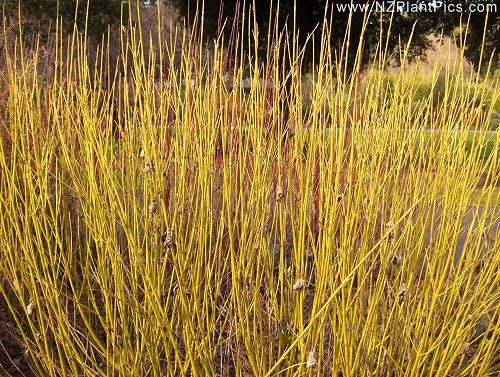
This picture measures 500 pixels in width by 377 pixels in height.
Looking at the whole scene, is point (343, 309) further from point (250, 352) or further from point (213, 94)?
point (213, 94)

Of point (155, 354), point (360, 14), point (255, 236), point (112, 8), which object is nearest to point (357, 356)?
point (255, 236)

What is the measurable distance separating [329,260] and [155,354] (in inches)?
19.7

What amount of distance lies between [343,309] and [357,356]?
16cm

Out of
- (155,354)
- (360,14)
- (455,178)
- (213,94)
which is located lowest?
(155,354)

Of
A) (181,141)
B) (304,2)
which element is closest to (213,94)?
(181,141)

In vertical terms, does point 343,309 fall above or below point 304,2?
below

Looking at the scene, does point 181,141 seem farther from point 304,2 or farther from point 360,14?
point 360,14

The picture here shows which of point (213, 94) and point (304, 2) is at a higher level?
point (304, 2)

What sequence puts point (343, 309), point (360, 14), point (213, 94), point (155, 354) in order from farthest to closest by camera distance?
point (360, 14)
point (213, 94)
point (155, 354)
point (343, 309)

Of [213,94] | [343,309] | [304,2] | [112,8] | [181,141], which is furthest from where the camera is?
[112,8]

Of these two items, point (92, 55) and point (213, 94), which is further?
point (92, 55)

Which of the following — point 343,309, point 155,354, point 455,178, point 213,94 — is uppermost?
point 213,94

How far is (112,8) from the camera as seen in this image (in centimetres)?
876

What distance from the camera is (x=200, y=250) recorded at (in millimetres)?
1274
